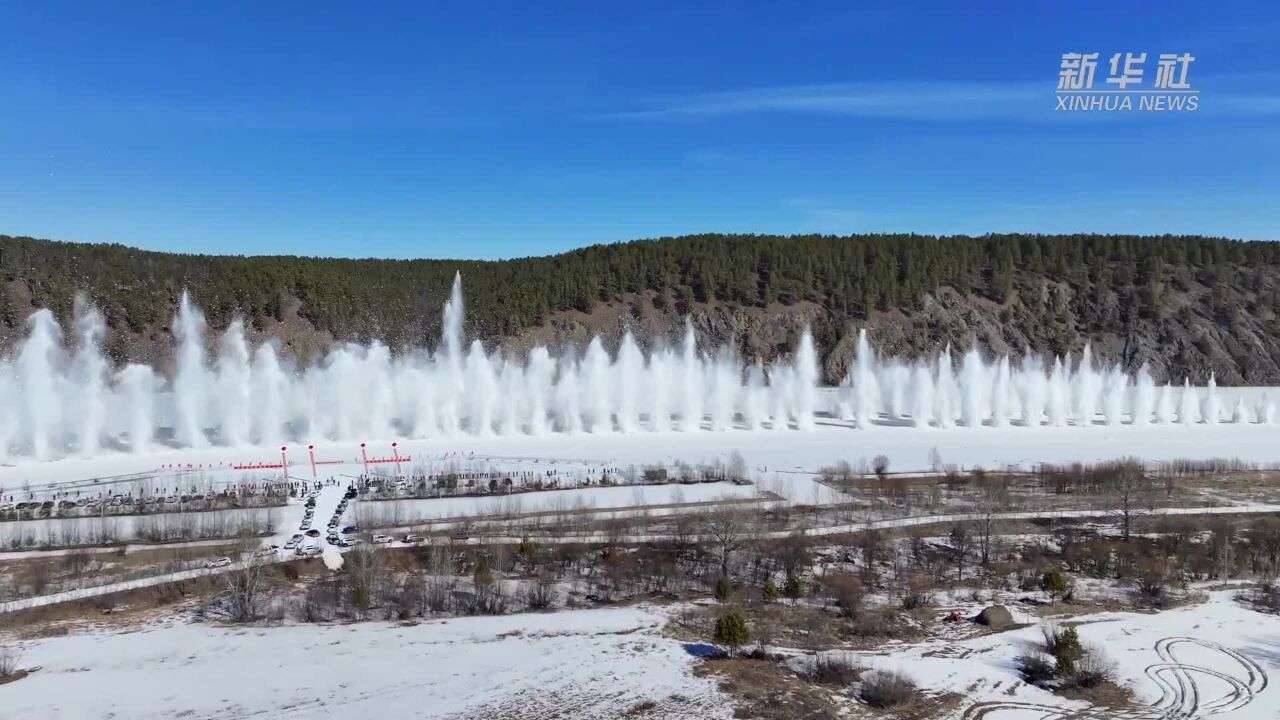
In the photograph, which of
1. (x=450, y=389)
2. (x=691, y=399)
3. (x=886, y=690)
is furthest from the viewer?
(x=691, y=399)

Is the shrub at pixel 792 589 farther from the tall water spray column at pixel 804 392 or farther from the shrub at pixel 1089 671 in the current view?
the tall water spray column at pixel 804 392

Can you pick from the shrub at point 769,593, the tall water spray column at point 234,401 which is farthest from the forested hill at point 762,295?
the shrub at point 769,593

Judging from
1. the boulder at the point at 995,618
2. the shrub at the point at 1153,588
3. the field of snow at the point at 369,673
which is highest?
the shrub at the point at 1153,588

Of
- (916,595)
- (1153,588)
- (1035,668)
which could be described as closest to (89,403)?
(916,595)

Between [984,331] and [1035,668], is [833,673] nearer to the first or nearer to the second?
[1035,668]

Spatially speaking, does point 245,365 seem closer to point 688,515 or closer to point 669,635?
point 688,515

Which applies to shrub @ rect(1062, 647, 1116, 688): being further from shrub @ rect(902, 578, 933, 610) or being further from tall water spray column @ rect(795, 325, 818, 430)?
tall water spray column @ rect(795, 325, 818, 430)
